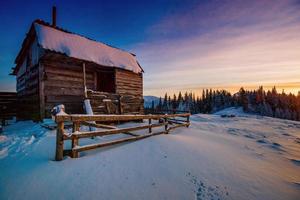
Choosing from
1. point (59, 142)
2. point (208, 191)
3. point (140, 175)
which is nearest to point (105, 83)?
point (59, 142)

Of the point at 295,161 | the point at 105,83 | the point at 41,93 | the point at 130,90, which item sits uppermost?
the point at 105,83

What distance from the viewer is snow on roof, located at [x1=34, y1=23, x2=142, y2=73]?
8867mm

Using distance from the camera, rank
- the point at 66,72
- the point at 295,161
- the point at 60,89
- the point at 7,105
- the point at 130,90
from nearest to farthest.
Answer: the point at 295,161 → the point at 60,89 → the point at 66,72 → the point at 7,105 → the point at 130,90

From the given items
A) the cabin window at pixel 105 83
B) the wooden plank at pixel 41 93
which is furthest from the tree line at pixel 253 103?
the wooden plank at pixel 41 93

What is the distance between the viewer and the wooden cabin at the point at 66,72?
8766mm

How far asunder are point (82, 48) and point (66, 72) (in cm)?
214

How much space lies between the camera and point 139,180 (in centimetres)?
317

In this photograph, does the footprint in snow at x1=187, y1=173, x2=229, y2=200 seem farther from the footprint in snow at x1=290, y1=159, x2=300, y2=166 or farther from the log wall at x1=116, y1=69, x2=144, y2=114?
the log wall at x1=116, y1=69, x2=144, y2=114

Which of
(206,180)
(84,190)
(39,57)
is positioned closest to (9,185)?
(84,190)

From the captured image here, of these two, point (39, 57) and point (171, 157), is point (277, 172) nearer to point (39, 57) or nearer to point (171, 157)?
point (171, 157)

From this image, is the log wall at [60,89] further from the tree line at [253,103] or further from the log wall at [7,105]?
the tree line at [253,103]

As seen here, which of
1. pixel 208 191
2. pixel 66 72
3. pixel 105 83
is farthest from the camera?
pixel 105 83

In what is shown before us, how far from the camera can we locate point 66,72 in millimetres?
9664

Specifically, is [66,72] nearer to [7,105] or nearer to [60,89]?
[60,89]
